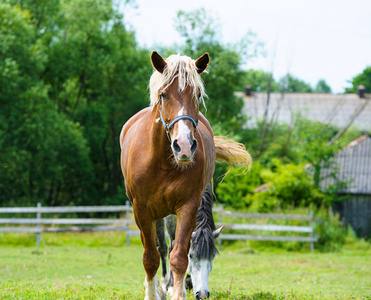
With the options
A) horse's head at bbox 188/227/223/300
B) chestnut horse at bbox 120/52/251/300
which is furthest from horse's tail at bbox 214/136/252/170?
chestnut horse at bbox 120/52/251/300

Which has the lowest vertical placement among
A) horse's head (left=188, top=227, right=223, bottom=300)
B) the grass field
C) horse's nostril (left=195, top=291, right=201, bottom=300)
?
the grass field

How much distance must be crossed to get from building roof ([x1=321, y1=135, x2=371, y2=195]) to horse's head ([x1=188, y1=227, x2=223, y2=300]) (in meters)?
16.1

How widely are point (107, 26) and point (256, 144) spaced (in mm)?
12623

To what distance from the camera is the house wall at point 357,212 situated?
69.8 ft

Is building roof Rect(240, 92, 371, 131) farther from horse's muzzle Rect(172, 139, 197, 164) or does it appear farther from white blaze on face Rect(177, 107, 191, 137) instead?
horse's muzzle Rect(172, 139, 197, 164)

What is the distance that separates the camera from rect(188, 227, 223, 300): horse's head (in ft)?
19.2

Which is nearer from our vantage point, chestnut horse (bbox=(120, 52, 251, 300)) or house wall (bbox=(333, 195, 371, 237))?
chestnut horse (bbox=(120, 52, 251, 300))

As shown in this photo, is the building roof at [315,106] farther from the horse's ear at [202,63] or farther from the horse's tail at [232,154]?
the horse's ear at [202,63]

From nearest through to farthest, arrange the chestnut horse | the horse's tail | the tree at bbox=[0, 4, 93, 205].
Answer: the chestnut horse, the horse's tail, the tree at bbox=[0, 4, 93, 205]

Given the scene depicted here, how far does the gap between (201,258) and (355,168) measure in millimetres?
18966

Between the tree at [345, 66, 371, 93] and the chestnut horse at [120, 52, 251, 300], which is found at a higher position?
the tree at [345, 66, 371, 93]

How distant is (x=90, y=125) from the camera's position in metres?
30.6

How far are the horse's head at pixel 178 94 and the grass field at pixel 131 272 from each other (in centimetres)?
273

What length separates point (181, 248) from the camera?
424 cm
